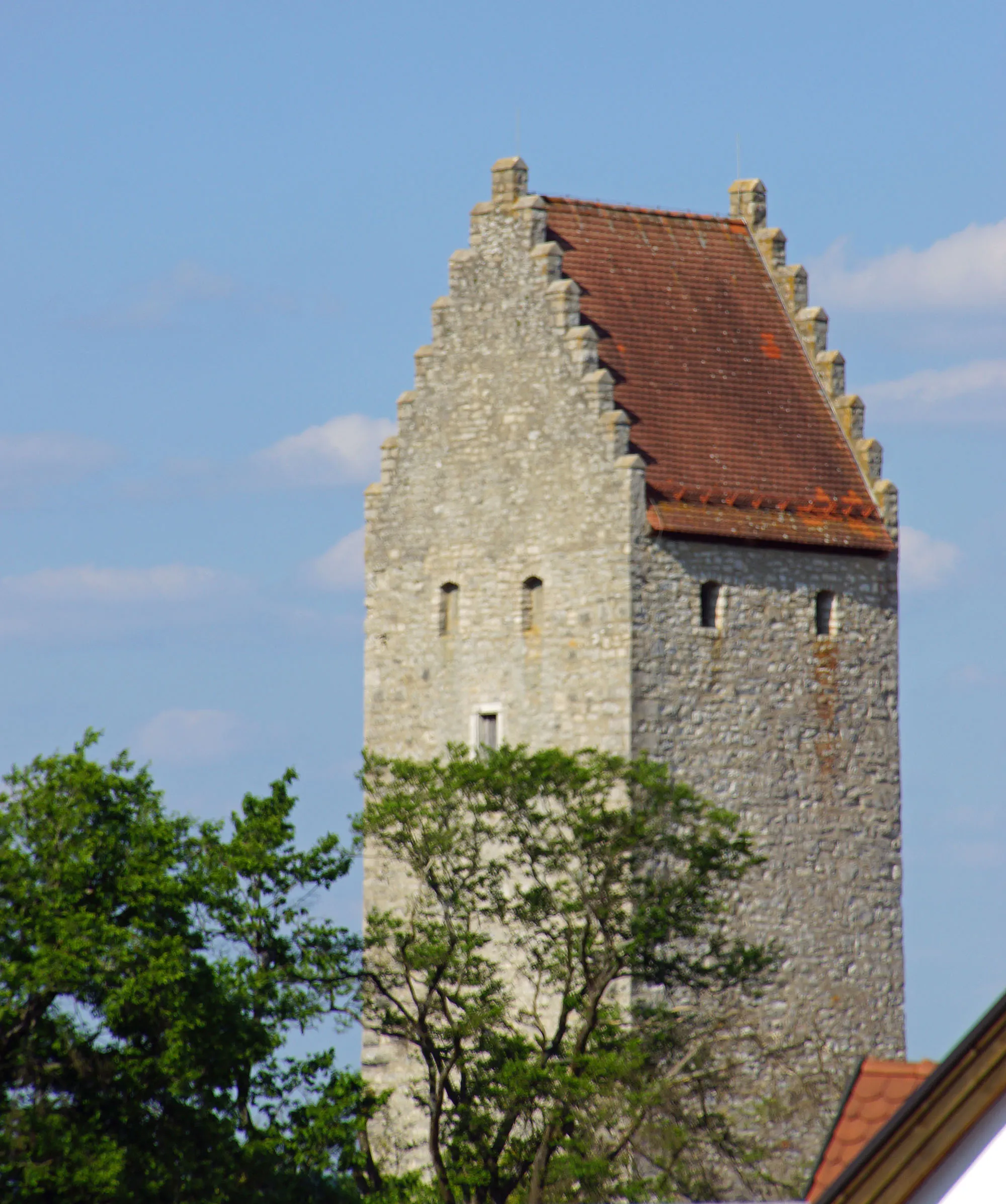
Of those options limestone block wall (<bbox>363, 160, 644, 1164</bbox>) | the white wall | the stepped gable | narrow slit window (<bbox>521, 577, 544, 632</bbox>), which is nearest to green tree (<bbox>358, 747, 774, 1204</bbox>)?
limestone block wall (<bbox>363, 160, 644, 1164</bbox>)

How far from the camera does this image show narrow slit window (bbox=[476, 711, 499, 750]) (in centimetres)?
3831

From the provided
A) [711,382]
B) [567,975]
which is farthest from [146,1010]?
[711,382]

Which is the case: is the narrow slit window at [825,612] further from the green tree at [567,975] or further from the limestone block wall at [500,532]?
the green tree at [567,975]

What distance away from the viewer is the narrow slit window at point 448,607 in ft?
129

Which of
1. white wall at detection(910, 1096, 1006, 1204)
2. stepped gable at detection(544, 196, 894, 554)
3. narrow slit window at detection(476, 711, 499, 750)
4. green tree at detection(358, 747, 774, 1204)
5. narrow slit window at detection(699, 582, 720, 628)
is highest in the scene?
stepped gable at detection(544, 196, 894, 554)

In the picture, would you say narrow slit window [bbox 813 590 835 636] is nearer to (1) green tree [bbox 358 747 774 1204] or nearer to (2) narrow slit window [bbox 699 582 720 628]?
(2) narrow slit window [bbox 699 582 720 628]

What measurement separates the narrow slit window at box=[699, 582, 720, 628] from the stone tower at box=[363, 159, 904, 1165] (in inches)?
1.4

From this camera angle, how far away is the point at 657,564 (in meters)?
37.3

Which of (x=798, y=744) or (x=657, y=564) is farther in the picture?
(x=798, y=744)

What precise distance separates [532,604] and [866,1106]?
75.9 feet

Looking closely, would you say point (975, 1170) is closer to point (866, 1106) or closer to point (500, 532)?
point (866, 1106)

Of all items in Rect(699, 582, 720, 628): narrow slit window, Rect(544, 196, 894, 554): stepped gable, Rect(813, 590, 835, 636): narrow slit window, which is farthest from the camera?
Rect(813, 590, 835, 636): narrow slit window

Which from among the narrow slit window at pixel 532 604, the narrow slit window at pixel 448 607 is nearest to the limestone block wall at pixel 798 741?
the narrow slit window at pixel 532 604

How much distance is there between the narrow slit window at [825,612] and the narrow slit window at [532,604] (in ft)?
13.6
